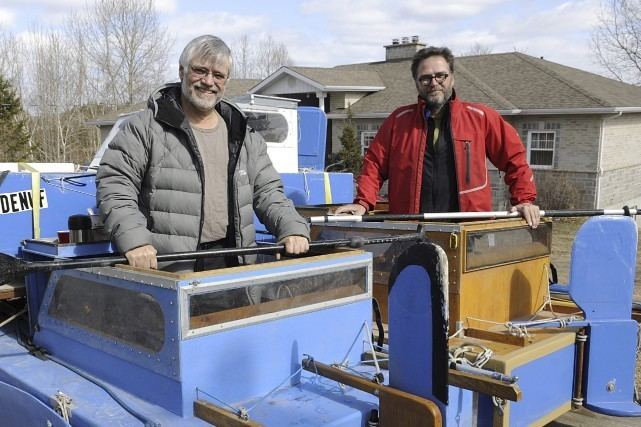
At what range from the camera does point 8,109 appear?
22188mm

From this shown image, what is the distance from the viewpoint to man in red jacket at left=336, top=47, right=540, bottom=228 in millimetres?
3734

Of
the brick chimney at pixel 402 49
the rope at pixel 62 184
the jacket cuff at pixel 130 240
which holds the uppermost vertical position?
the brick chimney at pixel 402 49

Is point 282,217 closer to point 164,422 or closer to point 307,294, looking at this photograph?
point 307,294

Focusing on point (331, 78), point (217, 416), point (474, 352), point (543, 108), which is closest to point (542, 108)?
point (543, 108)

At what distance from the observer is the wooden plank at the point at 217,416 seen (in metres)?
2.15

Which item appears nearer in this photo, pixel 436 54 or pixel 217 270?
pixel 217 270

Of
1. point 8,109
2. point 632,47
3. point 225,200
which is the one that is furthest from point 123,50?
point 225,200

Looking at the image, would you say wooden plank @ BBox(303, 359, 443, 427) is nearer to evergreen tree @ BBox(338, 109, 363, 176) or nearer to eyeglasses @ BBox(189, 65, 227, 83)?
eyeglasses @ BBox(189, 65, 227, 83)

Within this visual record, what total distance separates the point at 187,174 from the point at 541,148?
1765 centimetres

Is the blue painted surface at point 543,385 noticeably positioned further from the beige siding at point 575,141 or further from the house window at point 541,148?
the house window at point 541,148

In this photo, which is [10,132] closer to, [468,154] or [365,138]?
[365,138]

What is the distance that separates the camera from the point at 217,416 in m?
2.28

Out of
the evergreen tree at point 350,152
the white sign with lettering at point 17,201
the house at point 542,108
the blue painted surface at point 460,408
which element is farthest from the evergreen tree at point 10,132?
the blue painted surface at point 460,408

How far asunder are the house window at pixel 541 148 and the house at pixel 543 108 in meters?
0.03
